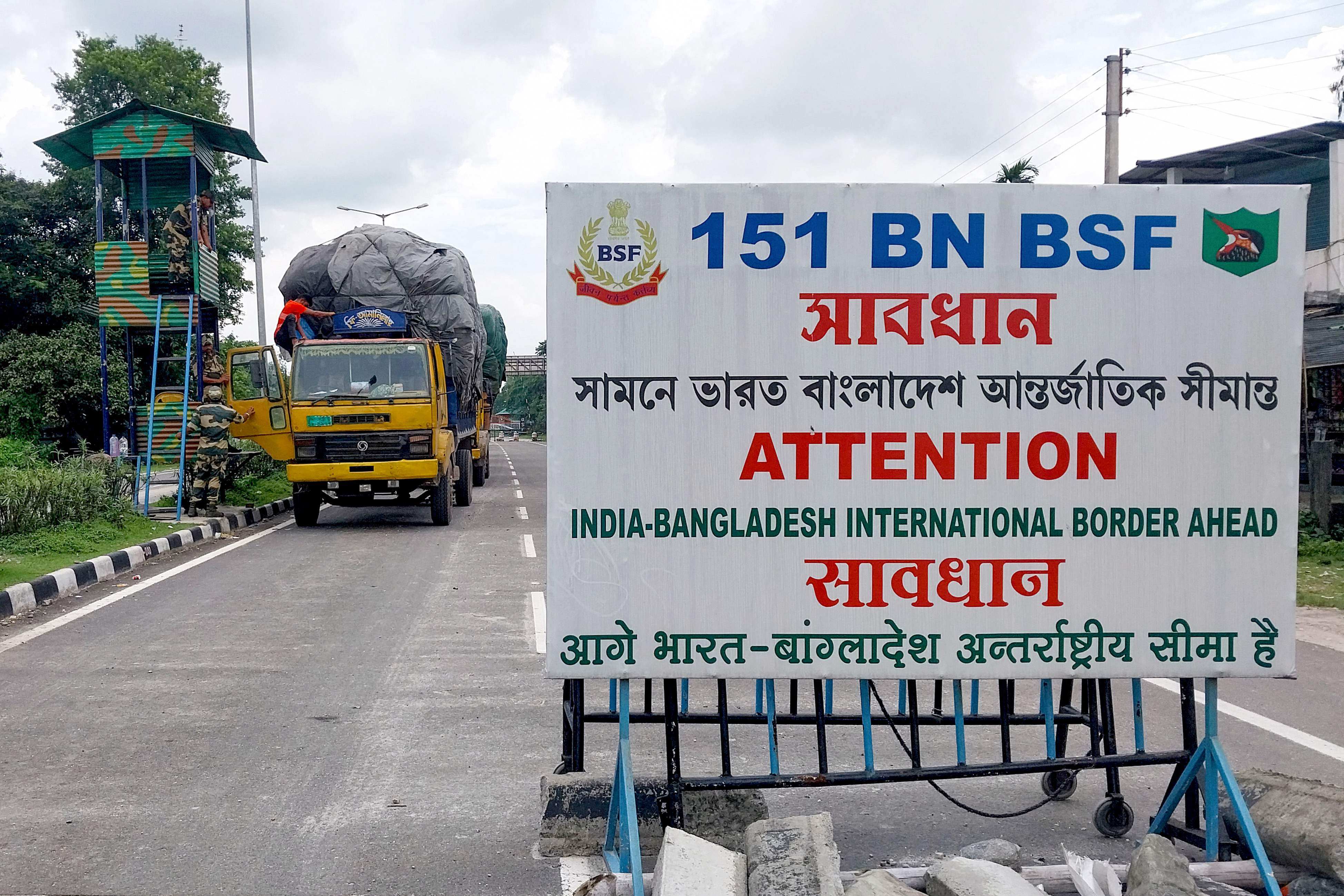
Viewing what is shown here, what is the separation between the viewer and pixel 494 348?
22.0m

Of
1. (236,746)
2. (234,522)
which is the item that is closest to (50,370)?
(234,522)

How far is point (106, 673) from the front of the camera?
6305 mm

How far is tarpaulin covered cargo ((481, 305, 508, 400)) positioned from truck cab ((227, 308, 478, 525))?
6227 millimetres

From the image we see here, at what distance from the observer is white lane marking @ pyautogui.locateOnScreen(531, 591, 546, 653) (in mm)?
7140

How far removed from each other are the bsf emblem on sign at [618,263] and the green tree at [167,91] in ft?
94.4

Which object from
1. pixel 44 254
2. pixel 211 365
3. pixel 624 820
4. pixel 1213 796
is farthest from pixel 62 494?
pixel 44 254

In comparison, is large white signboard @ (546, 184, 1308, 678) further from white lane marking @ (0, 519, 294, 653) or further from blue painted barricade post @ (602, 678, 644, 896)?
white lane marking @ (0, 519, 294, 653)

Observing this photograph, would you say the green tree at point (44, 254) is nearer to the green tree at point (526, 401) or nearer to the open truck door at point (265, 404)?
the open truck door at point (265, 404)

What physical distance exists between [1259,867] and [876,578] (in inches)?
52.1

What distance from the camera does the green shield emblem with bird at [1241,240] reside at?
328cm

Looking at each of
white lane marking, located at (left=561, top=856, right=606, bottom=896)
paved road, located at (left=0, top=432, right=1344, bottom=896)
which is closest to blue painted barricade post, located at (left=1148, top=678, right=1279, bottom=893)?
paved road, located at (left=0, top=432, right=1344, bottom=896)

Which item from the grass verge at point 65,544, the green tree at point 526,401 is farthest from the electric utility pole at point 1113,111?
the green tree at point 526,401

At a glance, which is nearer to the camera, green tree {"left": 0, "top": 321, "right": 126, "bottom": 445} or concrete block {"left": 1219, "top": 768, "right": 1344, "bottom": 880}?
concrete block {"left": 1219, "top": 768, "right": 1344, "bottom": 880}

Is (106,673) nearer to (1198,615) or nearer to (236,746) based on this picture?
(236,746)
